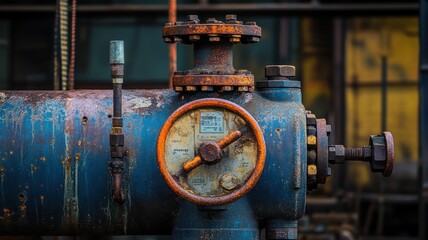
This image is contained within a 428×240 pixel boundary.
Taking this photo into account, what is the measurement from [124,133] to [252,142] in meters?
0.59

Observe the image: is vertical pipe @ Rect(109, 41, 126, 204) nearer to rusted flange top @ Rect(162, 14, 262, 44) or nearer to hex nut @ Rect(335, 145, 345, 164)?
rusted flange top @ Rect(162, 14, 262, 44)

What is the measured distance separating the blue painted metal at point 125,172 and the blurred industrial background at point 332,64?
4331 millimetres

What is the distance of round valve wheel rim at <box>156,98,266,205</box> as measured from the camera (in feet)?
13.5

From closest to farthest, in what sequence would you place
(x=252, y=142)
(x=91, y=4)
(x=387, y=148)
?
(x=252, y=142) → (x=387, y=148) → (x=91, y=4)

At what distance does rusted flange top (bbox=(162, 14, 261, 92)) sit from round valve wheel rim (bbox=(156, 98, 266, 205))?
17cm

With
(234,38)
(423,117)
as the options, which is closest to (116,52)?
(234,38)

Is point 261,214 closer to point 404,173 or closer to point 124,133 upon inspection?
point 124,133

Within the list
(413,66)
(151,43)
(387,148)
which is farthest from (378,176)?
(387,148)

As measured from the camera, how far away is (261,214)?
4.45 metres

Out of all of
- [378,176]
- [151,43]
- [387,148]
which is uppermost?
[151,43]

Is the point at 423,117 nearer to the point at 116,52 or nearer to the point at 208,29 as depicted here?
the point at 208,29

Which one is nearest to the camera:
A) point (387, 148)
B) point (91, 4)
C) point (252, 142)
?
point (252, 142)

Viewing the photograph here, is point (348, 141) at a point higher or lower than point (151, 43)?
lower

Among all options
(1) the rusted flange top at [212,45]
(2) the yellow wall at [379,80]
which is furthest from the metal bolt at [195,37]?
(2) the yellow wall at [379,80]
